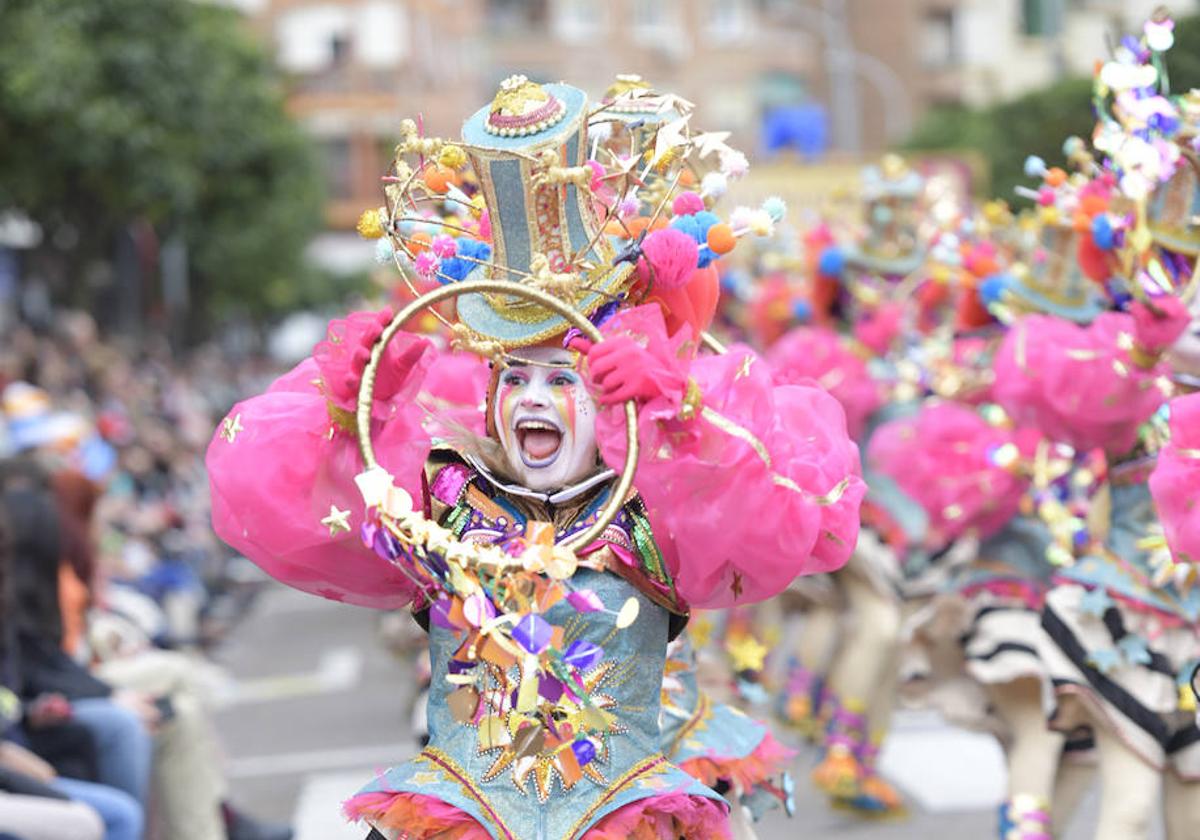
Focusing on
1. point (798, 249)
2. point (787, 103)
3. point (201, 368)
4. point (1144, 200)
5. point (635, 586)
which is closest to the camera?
point (635, 586)

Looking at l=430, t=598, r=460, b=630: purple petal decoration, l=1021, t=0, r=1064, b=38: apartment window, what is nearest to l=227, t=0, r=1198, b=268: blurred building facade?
l=1021, t=0, r=1064, b=38: apartment window

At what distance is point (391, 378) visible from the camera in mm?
4789

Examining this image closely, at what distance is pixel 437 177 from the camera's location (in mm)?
4988

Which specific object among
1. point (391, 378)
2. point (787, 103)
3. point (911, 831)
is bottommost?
point (787, 103)

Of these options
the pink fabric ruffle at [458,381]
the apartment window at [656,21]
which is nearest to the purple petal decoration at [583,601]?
the pink fabric ruffle at [458,381]

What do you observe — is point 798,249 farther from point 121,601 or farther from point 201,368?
point 201,368

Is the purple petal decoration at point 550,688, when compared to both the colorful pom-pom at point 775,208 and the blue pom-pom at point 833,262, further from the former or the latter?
the blue pom-pom at point 833,262

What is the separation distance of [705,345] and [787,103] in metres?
61.6

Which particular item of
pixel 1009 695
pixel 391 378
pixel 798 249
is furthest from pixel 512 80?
pixel 798 249

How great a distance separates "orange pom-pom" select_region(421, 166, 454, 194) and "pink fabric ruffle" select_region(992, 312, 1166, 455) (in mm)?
2354

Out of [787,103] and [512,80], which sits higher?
[512,80]

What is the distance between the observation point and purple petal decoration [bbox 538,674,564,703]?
14.6 ft

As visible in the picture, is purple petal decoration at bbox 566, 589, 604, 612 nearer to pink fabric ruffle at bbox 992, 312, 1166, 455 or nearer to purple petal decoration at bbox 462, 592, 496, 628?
purple petal decoration at bbox 462, 592, 496, 628

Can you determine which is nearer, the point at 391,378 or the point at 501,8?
the point at 391,378
